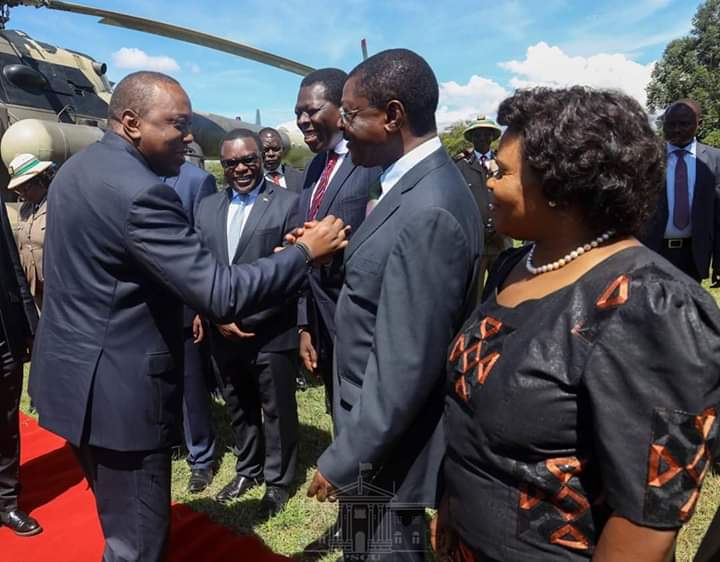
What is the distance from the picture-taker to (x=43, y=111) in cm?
707

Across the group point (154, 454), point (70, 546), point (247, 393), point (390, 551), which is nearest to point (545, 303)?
point (390, 551)

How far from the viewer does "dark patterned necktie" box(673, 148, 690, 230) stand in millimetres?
4438

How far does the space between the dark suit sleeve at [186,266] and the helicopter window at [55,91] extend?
6.45m

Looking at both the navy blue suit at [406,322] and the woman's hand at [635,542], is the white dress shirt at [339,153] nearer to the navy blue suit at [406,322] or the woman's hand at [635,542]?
the navy blue suit at [406,322]

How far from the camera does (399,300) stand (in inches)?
59.1

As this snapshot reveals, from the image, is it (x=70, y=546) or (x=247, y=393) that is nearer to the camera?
(x=70, y=546)

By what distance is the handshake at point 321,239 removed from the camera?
6.68ft

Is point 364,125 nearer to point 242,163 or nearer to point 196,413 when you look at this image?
point 242,163

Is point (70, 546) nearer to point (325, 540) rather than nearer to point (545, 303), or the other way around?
point (325, 540)

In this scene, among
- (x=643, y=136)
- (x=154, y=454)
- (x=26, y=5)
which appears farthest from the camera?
(x=26, y=5)

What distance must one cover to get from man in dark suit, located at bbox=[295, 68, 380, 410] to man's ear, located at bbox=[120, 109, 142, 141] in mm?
903

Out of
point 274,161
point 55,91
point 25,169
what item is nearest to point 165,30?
point 55,91

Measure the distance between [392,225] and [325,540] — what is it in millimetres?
2102

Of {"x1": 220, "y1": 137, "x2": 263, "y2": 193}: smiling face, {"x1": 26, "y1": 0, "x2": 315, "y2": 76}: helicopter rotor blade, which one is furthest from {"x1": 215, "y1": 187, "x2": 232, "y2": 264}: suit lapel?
{"x1": 26, "y1": 0, "x2": 315, "y2": 76}: helicopter rotor blade
